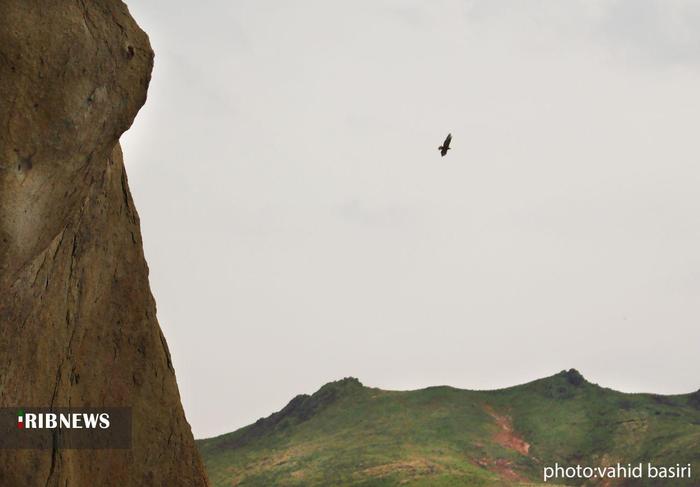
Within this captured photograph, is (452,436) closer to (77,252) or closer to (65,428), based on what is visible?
(65,428)

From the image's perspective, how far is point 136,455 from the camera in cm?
2328

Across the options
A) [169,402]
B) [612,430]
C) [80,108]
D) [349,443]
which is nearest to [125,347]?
[169,402]

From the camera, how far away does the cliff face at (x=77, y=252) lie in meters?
15.5

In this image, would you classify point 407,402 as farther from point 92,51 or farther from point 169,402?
point 92,51

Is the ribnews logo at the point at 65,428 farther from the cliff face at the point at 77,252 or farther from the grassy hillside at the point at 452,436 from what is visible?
the grassy hillside at the point at 452,436

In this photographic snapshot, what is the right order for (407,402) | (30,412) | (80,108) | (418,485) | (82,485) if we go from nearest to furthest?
(80,108) < (30,412) < (82,485) < (418,485) < (407,402)

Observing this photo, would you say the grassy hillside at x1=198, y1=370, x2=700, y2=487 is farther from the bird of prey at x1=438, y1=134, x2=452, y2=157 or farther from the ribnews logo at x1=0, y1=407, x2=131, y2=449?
the ribnews logo at x1=0, y1=407, x2=131, y2=449

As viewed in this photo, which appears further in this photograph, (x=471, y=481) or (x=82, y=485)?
(x=471, y=481)

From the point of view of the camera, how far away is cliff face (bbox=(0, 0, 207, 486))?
15.5 meters

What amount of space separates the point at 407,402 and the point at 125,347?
11296 cm

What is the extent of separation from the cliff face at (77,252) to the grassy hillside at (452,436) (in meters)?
70.4

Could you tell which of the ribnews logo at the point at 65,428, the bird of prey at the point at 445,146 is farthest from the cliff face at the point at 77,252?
the bird of prey at the point at 445,146

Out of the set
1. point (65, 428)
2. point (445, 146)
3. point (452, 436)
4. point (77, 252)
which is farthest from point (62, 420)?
point (452, 436)

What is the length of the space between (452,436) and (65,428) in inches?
3929
